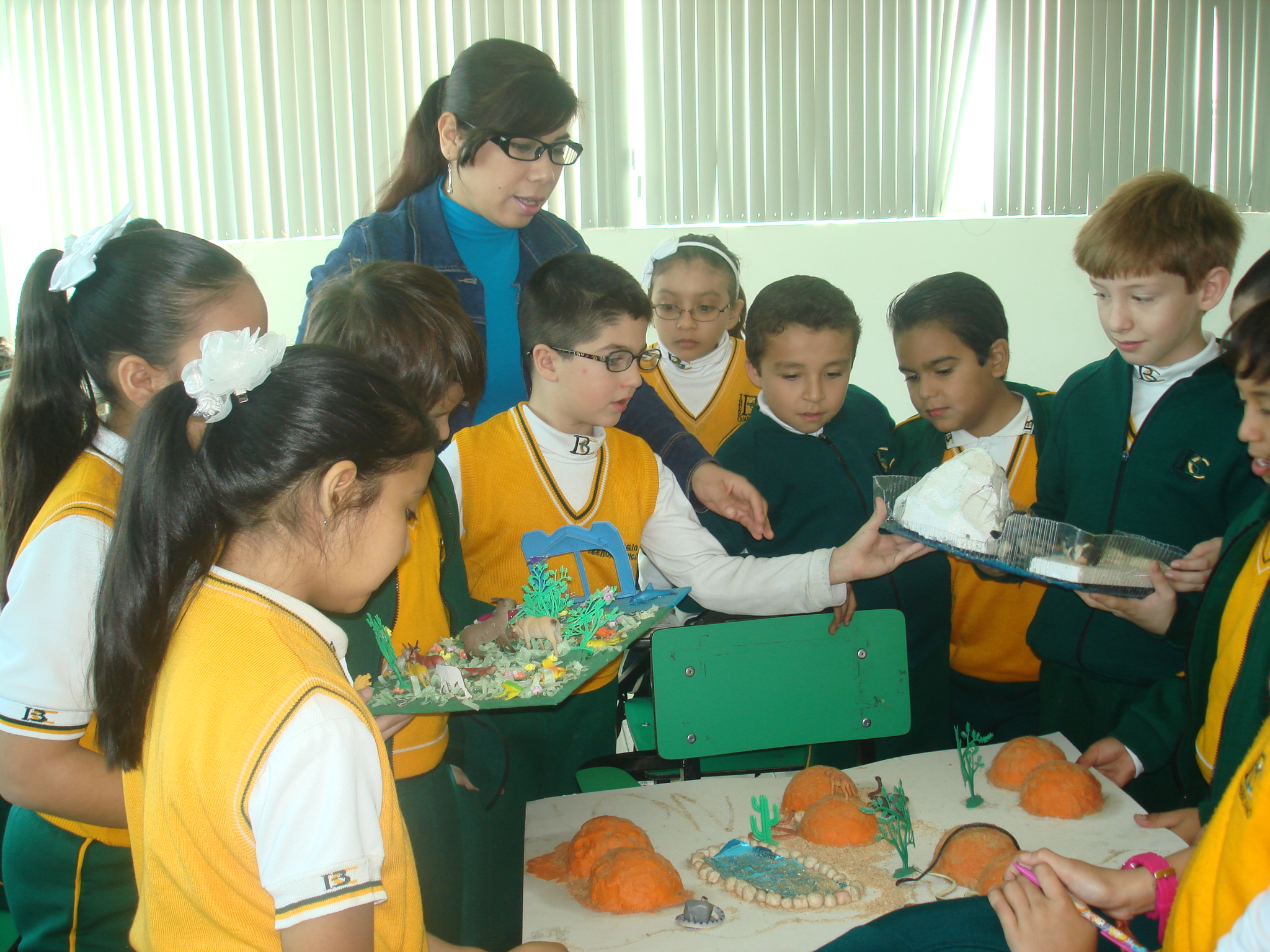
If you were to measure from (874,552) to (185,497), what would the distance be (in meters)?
1.49

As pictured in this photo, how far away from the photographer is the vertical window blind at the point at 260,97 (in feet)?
18.4

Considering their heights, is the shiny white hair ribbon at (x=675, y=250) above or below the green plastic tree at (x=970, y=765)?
above

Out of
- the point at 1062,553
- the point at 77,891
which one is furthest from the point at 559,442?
the point at 77,891

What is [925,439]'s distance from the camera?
264cm

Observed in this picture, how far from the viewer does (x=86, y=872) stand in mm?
1329

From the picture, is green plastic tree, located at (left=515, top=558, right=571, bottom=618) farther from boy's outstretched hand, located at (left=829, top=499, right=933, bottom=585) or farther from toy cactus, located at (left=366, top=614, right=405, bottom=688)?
boy's outstretched hand, located at (left=829, top=499, right=933, bottom=585)

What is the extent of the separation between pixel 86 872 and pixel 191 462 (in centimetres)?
77

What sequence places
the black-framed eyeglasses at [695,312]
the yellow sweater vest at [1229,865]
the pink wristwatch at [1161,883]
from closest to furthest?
the yellow sweater vest at [1229,865] < the pink wristwatch at [1161,883] < the black-framed eyeglasses at [695,312]

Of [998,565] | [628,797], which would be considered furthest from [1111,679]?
[628,797]

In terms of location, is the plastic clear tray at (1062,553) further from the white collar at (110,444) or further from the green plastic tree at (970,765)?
the white collar at (110,444)

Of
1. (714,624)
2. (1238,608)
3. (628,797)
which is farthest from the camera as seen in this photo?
(714,624)

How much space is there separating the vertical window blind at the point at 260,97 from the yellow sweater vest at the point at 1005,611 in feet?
12.7

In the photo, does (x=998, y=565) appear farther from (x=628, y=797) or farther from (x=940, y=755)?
(x=628, y=797)

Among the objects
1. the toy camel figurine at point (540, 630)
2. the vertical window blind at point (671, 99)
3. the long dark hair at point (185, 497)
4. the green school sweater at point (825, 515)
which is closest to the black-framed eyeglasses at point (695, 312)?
the green school sweater at point (825, 515)
